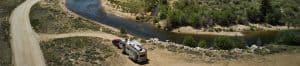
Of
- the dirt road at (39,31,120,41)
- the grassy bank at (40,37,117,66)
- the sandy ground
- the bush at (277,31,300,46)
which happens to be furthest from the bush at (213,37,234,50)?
the sandy ground

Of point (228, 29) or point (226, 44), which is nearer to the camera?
point (226, 44)

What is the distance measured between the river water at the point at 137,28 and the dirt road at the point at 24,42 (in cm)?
1262

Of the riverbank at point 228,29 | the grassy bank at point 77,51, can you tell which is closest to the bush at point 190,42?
the grassy bank at point 77,51

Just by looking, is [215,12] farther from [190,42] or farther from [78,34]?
[78,34]

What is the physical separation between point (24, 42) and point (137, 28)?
2500 cm

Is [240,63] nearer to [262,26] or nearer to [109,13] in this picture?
[262,26]

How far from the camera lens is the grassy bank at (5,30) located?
63594 mm

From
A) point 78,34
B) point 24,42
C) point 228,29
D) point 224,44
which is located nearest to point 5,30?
point 24,42

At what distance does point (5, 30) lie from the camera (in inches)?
3051

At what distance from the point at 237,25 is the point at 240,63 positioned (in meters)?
30.1

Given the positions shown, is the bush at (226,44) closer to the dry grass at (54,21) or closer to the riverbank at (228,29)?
the riverbank at (228,29)

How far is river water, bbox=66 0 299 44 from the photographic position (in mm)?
86625

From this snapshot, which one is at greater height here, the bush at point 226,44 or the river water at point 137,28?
the bush at point 226,44

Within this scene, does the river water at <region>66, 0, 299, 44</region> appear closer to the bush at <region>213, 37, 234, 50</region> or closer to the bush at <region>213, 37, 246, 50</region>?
the bush at <region>213, 37, 246, 50</region>
